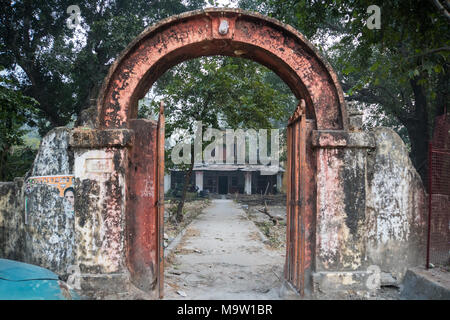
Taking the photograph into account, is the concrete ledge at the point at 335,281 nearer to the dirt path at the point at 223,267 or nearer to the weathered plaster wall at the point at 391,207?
the weathered plaster wall at the point at 391,207

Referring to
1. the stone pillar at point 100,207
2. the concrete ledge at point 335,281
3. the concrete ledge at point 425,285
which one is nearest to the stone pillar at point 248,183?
the concrete ledge at point 425,285

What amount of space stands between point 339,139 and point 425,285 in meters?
2.25

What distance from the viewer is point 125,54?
466 cm

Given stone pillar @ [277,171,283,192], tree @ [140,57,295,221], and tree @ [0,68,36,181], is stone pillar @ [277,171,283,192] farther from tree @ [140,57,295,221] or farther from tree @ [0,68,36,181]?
tree @ [0,68,36,181]

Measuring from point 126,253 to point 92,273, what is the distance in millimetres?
475

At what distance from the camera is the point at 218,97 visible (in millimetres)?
12047

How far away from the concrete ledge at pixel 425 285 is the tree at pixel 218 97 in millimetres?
7555

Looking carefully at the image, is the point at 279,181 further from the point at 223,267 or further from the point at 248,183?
the point at 223,267

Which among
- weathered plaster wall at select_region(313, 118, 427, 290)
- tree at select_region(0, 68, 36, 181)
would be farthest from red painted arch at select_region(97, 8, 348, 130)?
tree at select_region(0, 68, 36, 181)

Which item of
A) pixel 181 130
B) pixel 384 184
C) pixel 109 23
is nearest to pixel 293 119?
pixel 384 184

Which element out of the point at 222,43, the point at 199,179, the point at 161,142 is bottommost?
the point at 199,179

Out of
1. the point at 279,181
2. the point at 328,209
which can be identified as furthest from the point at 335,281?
the point at 279,181

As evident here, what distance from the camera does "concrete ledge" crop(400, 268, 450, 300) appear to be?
172 inches

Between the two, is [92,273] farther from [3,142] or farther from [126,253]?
[3,142]
